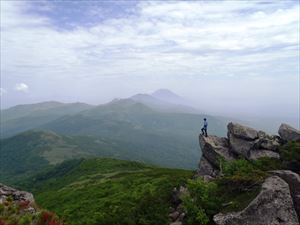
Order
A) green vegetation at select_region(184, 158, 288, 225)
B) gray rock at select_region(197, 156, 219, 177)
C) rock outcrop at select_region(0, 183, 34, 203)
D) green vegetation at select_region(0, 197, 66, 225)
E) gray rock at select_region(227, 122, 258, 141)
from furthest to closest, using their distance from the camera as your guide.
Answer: gray rock at select_region(227, 122, 258, 141) < gray rock at select_region(197, 156, 219, 177) < green vegetation at select_region(184, 158, 288, 225) < rock outcrop at select_region(0, 183, 34, 203) < green vegetation at select_region(0, 197, 66, 225)

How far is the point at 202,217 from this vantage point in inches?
1395

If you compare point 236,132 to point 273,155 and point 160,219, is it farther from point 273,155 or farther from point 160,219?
point 160,219

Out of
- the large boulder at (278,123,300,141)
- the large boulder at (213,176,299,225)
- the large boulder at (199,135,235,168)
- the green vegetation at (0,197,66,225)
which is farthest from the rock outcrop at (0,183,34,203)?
the large boulder at (278,123,300,141)

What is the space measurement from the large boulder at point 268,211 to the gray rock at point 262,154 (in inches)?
989

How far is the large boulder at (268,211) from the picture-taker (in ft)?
104

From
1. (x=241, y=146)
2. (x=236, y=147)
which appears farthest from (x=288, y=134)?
(x=236, y=147)

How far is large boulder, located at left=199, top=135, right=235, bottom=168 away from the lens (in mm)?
64125

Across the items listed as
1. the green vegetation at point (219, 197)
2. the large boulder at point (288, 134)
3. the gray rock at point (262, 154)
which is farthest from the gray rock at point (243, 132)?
the green vegetation at point (219, 197)

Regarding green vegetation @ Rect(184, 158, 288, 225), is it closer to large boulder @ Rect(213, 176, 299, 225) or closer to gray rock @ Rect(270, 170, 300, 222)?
large boulder @ Rect(213, 176, 299, 225)

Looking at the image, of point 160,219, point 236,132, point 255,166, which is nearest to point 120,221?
point 160,219

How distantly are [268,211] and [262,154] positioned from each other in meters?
28.3

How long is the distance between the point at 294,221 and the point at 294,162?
20.4 meters

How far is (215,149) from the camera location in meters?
65.7

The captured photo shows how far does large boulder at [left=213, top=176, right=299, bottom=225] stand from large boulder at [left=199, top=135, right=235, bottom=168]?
29.0 meters
